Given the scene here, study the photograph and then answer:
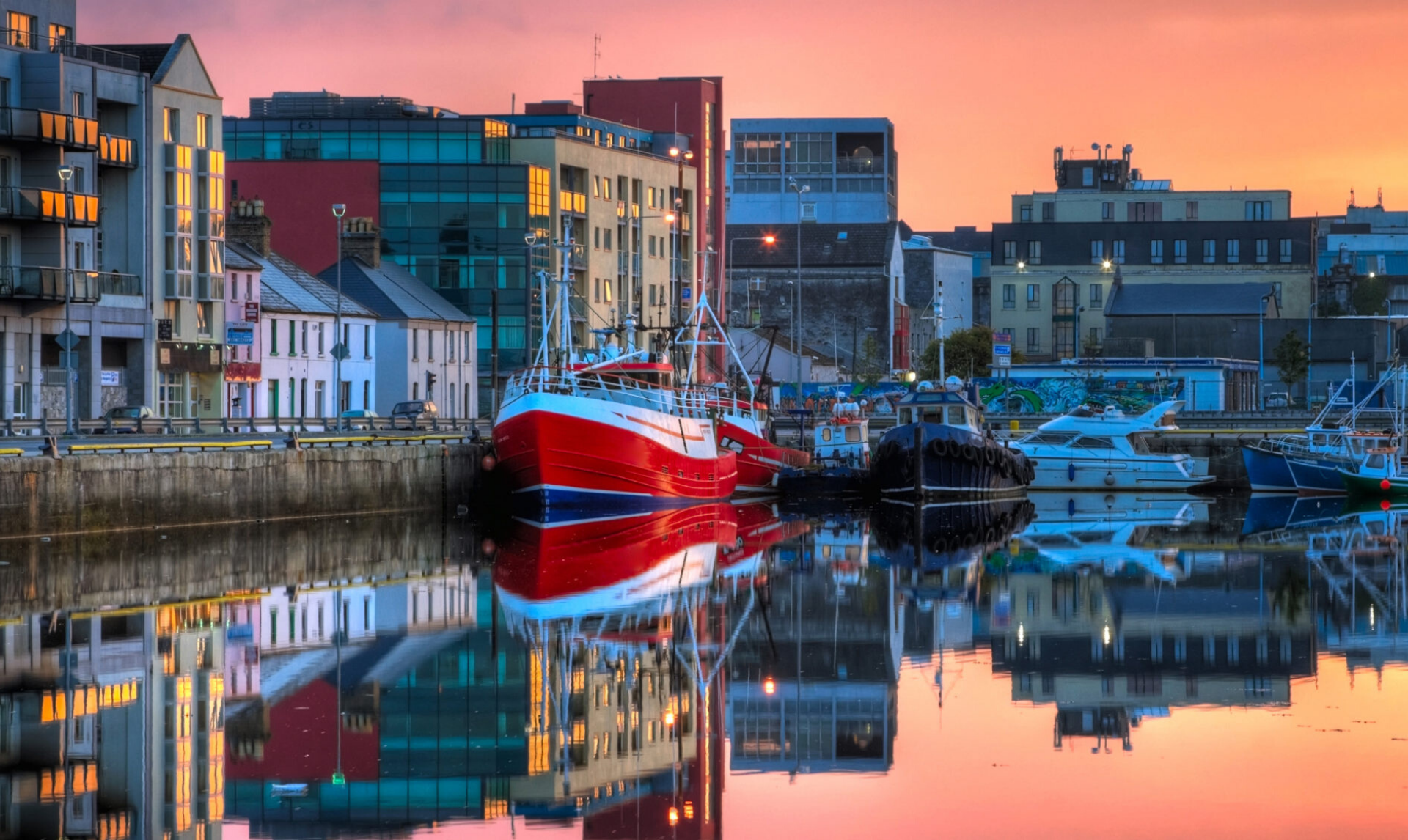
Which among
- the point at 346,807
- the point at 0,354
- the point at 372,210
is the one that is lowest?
the point at 346,807

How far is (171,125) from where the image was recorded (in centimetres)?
6906

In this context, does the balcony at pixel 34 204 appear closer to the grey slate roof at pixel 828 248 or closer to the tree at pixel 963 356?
the tree at pixel 963 356

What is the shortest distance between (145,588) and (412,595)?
14.2 feet

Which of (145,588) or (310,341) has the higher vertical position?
(310,341)

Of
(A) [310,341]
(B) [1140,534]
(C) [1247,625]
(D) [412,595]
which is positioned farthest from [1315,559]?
(A) [310,341]

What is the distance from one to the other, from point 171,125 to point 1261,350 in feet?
244

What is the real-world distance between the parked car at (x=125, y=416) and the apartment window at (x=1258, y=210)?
11384 cm

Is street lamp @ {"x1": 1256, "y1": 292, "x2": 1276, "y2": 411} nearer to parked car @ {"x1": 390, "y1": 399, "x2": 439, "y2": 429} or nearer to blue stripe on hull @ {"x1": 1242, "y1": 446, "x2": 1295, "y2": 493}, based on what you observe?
blue stripe on hull @ {"x1": 1242, "y1": 446, "x2": 1295, "y2": 493}

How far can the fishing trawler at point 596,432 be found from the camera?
2108 inches

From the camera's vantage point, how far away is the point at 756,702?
22016 mm

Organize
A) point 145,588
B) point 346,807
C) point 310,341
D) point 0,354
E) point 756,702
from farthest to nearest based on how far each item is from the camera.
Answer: point 310,341
point 0,354
point 145,588
point 756,702
point 346,807

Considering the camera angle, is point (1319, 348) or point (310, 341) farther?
point (1319, 348)

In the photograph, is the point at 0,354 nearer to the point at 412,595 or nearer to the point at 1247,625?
the point at 412,595

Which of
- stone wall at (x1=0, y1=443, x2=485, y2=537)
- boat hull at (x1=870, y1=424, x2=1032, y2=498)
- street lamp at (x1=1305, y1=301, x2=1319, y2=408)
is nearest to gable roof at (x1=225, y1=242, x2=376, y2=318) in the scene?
stone wall at (x1=0, y1=443, x2=485, y2=537)
